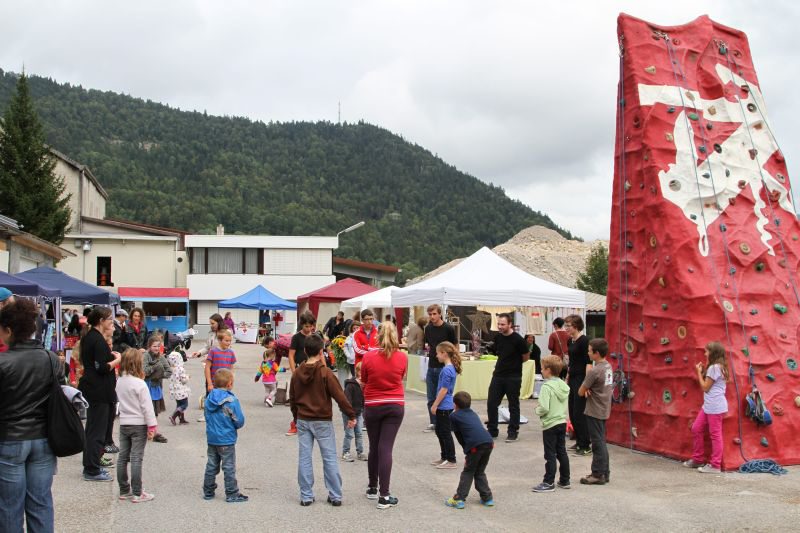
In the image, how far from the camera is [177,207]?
281 ft

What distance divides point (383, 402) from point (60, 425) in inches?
126

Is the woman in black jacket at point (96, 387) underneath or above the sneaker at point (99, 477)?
above

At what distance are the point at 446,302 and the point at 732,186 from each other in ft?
23.7

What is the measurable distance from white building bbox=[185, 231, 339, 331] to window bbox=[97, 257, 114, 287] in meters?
4.60

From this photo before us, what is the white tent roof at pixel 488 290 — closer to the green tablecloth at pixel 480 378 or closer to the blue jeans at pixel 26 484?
the green tablecloth at pixel 480 378

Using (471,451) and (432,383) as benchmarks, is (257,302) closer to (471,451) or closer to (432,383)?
(432,383)

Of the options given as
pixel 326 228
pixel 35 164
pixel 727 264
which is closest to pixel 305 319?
pixel 727 264

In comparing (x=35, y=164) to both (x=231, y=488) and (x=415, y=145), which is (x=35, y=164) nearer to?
(x=231, y=488)

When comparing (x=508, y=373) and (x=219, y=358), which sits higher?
(x=219, y=358)

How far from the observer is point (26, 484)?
15.9 feet

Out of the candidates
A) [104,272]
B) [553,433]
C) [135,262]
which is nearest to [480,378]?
[553,433]

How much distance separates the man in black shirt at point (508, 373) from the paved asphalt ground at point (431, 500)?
0.87 m

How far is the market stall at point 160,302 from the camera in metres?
44.1

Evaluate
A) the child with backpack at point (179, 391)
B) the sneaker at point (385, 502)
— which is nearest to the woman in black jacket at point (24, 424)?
the sneaker at point (385, 502)
